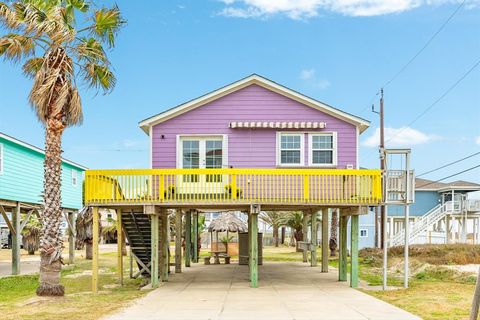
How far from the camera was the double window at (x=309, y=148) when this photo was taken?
21062 millimetres

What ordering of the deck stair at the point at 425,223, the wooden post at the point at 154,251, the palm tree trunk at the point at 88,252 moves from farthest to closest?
the deck stair at the point at 425,223 → the palm tree trunk at the point at 88,252 → the wooden post at the point at 154,251

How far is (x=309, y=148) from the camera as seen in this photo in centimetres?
2111

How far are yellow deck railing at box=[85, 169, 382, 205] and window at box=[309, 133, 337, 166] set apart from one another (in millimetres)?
2179

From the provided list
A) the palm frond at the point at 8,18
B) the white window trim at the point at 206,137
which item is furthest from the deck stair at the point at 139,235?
the palm frond at the point at 8,18

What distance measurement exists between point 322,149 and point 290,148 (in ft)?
3.76

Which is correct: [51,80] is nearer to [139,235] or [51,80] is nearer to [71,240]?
[139,235]

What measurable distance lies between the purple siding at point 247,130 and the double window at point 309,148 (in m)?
0.16

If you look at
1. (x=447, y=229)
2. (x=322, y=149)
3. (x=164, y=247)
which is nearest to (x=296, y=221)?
(x=447, y=229)

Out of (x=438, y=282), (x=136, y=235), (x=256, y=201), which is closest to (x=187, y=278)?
(x=136, y=235)

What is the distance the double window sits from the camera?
829 inches

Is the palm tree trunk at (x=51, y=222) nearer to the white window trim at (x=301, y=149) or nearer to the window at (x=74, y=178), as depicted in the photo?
the white window trim at (x=301, y=149)

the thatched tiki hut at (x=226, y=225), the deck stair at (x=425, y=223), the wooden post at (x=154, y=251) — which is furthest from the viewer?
the deck stair at (x=425, y=223)

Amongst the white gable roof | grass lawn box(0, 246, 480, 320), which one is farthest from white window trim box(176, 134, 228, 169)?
grass lawn box(0, 246, 480, 320)

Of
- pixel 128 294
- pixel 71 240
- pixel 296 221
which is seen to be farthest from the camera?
pixel 296 221
